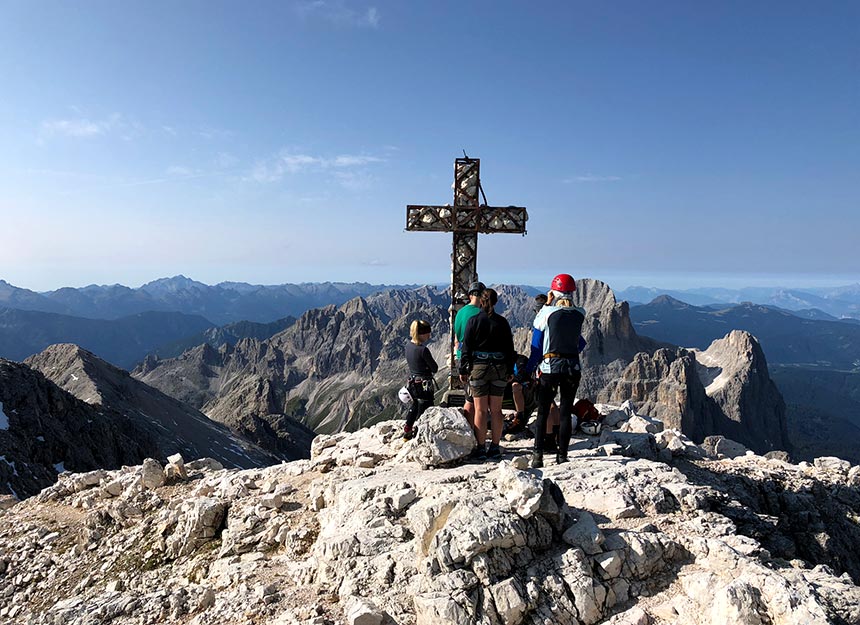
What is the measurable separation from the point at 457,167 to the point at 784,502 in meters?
11.7

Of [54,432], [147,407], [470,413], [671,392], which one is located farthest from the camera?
[671,392]

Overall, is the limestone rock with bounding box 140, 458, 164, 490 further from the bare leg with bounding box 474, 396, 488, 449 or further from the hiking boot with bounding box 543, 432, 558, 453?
the hiking boot with bounding box 543, 432, 558, 453

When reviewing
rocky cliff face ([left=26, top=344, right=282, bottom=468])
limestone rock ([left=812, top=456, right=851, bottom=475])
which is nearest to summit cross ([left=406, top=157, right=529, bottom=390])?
limestone rock ([left=812, top=456, right=851, bottom=475])

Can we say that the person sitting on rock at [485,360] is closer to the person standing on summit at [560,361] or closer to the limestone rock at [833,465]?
the person standing on summit at [560,361]

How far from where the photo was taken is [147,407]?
102 meters

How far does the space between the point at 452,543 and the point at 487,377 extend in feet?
12.1

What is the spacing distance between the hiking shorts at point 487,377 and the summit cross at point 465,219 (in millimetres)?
4743

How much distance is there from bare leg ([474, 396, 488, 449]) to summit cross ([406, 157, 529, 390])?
4639 millimetres

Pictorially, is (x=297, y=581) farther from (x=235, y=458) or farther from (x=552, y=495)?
(x=235, y=458)

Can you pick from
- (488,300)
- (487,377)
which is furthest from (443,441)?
(488,300)

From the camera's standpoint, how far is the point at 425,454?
Answer: 925cm

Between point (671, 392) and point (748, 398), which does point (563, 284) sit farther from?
point (748, 398)

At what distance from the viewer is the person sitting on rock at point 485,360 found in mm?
9297

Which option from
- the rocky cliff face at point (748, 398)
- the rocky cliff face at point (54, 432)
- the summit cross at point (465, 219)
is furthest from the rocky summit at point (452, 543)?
the rocky cliff face at point (748, 398)
